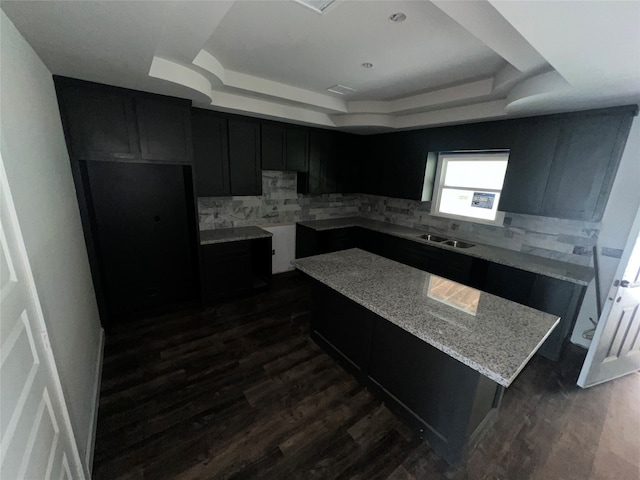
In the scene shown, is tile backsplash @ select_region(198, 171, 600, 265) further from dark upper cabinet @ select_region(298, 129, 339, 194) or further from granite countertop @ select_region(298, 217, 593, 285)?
dark upper cabinet @ select_region(298, 129, 339, 194)

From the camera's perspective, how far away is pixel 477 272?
122 inches

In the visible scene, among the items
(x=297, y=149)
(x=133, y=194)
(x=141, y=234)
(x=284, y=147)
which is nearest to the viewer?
(x=133, y=194)

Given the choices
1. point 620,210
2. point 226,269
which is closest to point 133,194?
point 226,269

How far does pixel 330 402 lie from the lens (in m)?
1.98

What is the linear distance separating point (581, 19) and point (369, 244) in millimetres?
3430

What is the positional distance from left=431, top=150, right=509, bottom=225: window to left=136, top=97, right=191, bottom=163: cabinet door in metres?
3.34

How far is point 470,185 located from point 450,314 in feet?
8.60

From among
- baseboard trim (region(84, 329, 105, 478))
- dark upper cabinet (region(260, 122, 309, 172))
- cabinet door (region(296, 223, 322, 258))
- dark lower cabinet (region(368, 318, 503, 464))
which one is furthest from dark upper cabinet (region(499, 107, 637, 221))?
baseboard trim (region(84, 329, 105, 478))

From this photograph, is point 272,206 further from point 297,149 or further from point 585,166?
point 585,166

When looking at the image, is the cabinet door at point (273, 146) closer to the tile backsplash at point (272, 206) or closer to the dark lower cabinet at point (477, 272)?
the tile backsplash at point (272, 206)

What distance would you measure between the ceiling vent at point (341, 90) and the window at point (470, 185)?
5.53 ft

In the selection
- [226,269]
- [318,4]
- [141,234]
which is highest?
[318,4]

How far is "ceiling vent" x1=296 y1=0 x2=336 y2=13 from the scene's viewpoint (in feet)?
4.60

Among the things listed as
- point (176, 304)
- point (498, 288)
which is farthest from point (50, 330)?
point (498, 288)
